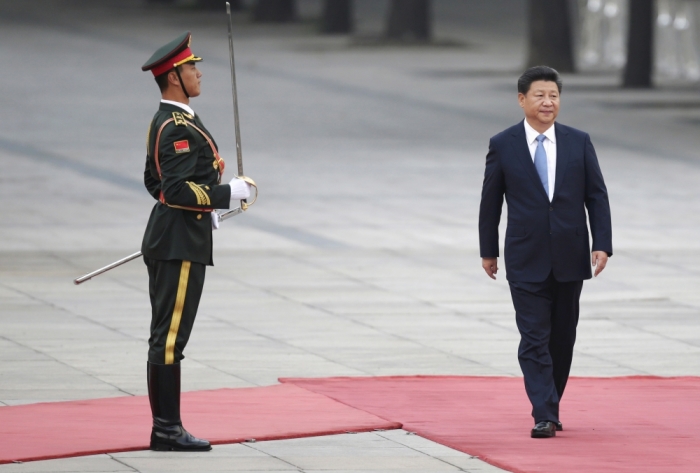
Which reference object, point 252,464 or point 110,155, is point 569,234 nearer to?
point 252,464

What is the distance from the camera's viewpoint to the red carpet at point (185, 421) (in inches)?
275

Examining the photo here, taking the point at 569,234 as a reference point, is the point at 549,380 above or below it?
below

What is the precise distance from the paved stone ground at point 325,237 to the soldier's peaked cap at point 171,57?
163 centimetres

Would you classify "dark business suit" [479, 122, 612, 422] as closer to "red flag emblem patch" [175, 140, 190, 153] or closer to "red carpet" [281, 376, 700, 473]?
Answer: "red carpet" [281, 376, 700, 473]

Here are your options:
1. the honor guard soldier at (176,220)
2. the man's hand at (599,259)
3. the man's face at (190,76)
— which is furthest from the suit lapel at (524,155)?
the man's face at (190,76)

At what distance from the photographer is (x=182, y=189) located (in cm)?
680

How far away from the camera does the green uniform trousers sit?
6926 mm

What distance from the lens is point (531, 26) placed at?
30750mm

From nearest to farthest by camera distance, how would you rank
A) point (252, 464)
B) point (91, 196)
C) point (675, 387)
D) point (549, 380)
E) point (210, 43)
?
point (252, 464), point (549, 380), point (675, 387), point (91, 196), point (210, 43)

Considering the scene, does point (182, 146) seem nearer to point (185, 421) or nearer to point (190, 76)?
point (190, 76)

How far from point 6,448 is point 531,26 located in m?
24.8

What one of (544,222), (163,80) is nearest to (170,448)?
(163,80)

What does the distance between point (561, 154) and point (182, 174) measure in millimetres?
1724

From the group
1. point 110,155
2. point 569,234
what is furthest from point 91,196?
point 569,234
